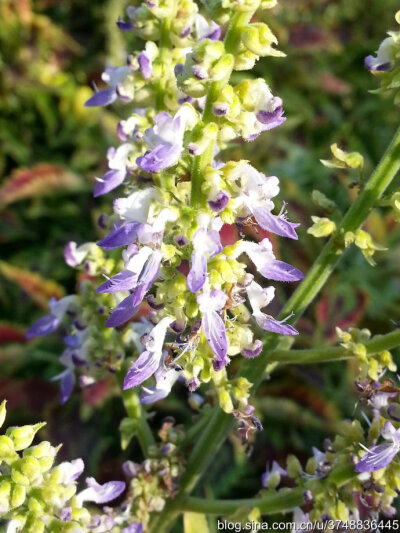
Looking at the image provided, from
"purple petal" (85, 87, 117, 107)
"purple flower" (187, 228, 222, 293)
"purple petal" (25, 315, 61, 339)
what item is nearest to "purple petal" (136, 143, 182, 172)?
"purple flower" (187, 228, 222, 293)

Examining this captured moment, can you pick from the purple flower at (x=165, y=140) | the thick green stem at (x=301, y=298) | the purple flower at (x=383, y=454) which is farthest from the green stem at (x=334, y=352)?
the purple flower at (x=165, y=140)

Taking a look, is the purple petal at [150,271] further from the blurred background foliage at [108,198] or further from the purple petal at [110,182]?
the blurred background foliage at [108,198]

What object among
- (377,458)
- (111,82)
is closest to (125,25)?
(111,82)

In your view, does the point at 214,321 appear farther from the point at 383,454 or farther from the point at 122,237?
the point at 383,454

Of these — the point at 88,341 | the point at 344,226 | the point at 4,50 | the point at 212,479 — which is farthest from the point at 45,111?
the point at 344,226

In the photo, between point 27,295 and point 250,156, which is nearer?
point 27,295

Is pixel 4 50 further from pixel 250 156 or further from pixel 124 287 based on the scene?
pixel 124 287

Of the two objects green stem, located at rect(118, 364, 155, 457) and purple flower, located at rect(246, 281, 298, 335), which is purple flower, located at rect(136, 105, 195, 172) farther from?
green stem, located at rect(118, 364, 155, 457)
